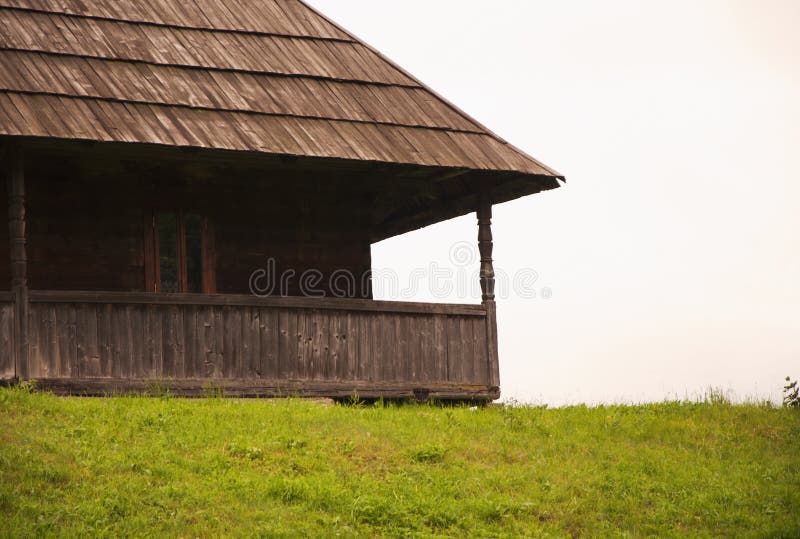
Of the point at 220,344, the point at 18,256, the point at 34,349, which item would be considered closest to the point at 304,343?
the point at 220,344

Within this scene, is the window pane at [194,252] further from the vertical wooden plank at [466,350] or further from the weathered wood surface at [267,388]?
the vertical wooden plank at [466,350]

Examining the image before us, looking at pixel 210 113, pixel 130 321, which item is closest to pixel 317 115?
pixel 210 113

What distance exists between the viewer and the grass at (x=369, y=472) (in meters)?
11.6

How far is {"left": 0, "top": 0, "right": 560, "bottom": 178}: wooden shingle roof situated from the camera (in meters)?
15.7

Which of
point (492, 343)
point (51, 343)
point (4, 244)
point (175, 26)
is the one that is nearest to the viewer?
point (51, 343)

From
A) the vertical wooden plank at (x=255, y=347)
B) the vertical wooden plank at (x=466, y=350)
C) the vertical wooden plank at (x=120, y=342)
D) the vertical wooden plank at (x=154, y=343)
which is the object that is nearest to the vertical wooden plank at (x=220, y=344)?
the vertical wooden plank at (x=255, y=347)

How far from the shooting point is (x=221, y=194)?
18516 millimetres

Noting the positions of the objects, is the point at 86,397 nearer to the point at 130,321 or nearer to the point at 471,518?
the point at 130,321

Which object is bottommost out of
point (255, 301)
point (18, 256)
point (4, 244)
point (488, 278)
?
point (255, 301)

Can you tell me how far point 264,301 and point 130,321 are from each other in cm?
176

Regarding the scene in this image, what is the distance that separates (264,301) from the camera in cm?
1661

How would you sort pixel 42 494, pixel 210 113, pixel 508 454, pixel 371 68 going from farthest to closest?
pixel 371 68 < pixel 210 113 < pixel 508 454 < pixel 42 494

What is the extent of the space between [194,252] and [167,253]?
41 cm

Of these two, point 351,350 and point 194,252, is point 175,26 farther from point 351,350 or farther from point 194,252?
point 351,350
